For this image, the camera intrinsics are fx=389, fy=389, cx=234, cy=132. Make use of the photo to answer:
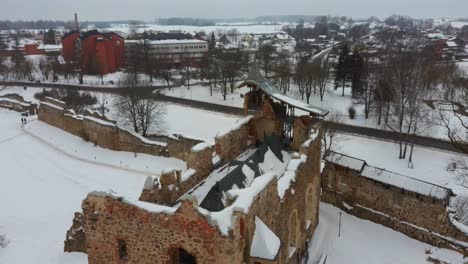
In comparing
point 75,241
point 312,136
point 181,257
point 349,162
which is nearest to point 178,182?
point 181,257

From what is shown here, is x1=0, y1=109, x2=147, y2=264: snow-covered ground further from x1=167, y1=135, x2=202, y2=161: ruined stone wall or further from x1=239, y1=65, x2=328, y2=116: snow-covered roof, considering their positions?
x1=239, y1=65, x2=328, y2=116: snow-covered roof

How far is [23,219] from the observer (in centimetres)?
2155

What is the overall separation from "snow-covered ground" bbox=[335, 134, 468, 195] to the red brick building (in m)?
51.6

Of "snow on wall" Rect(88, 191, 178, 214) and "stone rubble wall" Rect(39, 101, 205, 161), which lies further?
"stone rubble wall" Rect(39, 101, 205, 161)

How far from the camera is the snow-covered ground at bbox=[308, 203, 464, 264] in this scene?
1739cm

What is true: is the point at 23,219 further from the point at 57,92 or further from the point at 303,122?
the point at 57,92

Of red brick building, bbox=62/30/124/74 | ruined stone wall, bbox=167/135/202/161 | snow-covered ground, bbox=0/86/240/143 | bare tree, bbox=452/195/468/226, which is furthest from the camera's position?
red brick building, bbox=62/30/124/74

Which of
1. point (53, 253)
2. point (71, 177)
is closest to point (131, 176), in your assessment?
point (71, 177)

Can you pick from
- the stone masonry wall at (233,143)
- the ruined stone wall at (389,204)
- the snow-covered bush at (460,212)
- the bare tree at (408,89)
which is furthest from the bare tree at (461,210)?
the stone masonry wall at (233,143)

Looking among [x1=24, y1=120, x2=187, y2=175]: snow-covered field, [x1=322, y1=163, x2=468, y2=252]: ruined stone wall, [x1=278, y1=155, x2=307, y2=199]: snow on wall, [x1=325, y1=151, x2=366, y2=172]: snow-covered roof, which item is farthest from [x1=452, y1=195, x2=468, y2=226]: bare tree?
[x1=24, y1=120, x2=187, y2=175]: snow-covered field

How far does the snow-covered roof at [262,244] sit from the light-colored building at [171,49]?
68009 millimetres

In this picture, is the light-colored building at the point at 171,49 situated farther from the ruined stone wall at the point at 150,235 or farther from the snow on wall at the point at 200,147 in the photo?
the ruined stone wall at the point at 150,235

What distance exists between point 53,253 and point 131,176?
29.8ft

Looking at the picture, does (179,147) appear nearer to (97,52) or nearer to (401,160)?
(401,160)
